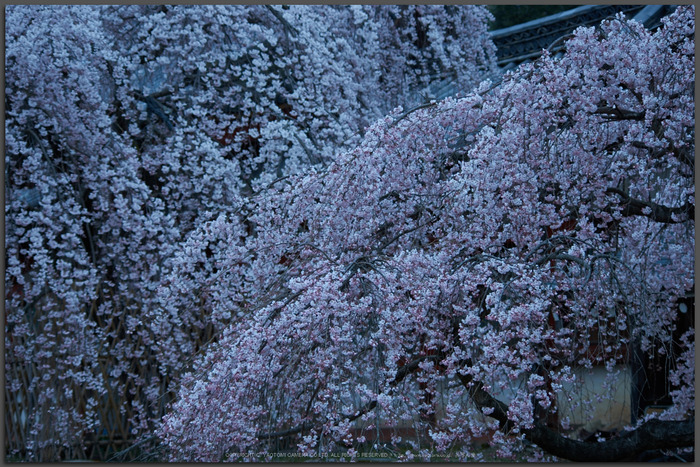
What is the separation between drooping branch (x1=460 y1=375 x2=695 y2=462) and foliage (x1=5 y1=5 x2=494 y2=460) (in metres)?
1.12

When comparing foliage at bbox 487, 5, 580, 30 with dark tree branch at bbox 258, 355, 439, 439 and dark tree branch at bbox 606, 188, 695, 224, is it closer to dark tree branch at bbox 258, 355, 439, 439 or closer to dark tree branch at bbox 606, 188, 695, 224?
dark tree branch at bbox 606, 188, 695, 224

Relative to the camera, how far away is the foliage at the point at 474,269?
209cm

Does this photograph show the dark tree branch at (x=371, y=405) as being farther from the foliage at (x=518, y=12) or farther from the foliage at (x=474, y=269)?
the foliage at (x=518, y=12)

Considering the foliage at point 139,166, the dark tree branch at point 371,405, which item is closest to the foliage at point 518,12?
the foliage at point 139,166

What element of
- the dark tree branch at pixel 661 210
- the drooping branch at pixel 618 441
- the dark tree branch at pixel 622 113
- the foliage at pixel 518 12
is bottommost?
the drooping branch at pixel 618 441

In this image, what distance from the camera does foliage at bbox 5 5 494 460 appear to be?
10.4ft

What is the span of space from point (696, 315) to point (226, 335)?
1.64m

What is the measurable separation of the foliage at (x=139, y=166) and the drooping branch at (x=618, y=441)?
1.12 meters

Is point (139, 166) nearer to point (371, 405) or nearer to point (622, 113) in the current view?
point (371, 405)

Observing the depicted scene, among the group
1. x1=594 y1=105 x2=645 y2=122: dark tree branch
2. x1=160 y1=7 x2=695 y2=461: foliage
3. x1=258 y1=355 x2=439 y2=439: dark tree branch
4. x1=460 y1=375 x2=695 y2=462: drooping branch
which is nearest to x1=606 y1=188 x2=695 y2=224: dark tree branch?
x1=160 y1=7 x2=695 y2=461: foliage

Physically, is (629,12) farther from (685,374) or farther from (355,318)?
(355,318)

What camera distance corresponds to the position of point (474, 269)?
7.11 ft

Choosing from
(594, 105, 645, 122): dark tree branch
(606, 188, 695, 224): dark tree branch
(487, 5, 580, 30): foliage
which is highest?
(487, 5, 580, 30): foliage

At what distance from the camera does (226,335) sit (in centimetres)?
248
